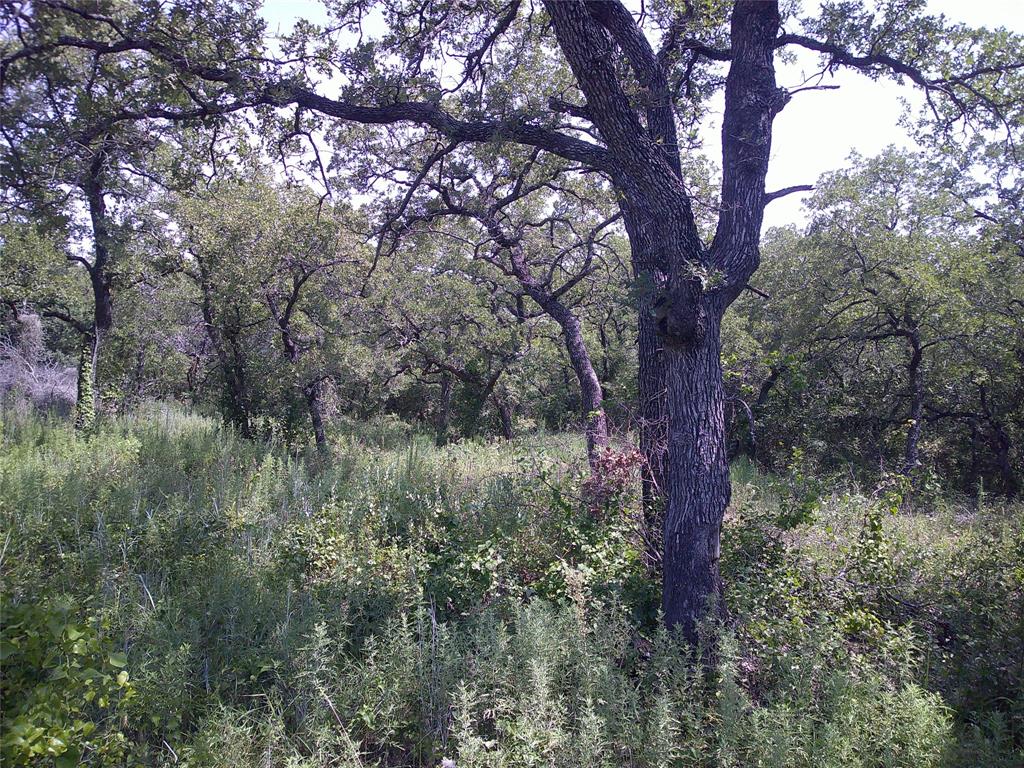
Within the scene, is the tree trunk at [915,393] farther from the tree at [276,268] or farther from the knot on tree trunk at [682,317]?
the tree at [276,268]

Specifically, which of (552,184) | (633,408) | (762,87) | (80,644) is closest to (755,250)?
(762,87)

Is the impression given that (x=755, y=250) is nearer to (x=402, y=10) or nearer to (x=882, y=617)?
(x=882, y=617)

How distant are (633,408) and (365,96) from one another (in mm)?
3992

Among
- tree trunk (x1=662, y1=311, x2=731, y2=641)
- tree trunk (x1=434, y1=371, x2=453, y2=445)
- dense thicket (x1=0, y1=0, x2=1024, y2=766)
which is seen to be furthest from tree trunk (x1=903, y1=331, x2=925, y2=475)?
tree trunk (x1=434, y1=371, x2=453, y2=445)

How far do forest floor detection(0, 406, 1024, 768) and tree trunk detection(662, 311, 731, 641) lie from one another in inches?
13.6

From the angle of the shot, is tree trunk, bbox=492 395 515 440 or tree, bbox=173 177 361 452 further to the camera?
tree trunk, bbox=492 395 515 440

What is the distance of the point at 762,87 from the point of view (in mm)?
4723

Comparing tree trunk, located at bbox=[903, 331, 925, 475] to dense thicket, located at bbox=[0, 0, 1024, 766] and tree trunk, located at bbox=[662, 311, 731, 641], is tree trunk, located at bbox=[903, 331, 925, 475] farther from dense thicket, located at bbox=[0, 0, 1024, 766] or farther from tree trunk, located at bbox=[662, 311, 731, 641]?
tree trunk, located at bbox=[662, 311, 731, 641]

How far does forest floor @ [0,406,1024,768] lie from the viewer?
2889 millimetres

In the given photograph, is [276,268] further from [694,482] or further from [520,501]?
[694,482]

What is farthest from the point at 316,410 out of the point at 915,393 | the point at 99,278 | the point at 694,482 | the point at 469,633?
the point at 915,393

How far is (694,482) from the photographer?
4305 mm

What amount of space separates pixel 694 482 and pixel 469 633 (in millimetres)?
1985

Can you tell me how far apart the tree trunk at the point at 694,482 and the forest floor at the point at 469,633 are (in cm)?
35
